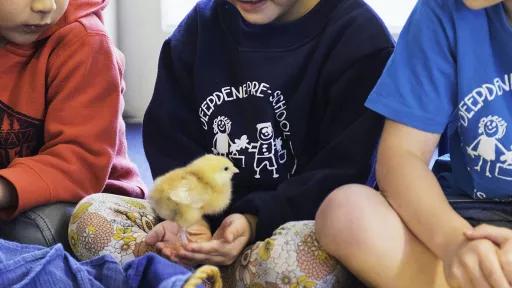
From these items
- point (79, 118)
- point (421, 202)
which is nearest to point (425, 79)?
point (421, 202)

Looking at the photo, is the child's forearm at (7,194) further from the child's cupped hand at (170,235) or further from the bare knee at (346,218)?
the bare knee at (346,218)

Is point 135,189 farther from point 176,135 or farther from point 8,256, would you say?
point 8,256

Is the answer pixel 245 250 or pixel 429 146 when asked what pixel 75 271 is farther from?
pixel 429 146

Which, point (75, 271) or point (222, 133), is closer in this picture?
point (75, 271)

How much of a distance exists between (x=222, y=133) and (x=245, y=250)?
0.20 meters

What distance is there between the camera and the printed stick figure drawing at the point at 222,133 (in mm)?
1137

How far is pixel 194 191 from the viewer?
96 centimetres

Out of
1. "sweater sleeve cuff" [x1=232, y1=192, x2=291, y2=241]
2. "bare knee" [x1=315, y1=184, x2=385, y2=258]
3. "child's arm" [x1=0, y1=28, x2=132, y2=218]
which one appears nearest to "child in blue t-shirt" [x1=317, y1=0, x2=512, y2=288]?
"bare knee" [x1=315, y1=184, x2=385, y2=258]

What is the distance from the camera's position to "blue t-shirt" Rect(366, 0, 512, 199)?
935 millimetres

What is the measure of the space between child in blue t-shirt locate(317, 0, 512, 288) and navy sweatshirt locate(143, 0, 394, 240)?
10 cm

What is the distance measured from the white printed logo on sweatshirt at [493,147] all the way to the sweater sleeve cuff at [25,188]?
58 centimetres

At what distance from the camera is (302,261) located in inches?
37.2

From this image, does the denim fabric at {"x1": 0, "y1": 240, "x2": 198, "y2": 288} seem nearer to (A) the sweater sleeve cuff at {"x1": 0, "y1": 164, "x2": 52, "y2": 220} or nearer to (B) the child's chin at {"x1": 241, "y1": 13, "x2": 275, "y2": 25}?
(A) the sweater sleeve cuff at {"x1": 0, "y1": 164, "x2": 52, "y2": 220}

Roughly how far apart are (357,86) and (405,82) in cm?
12
